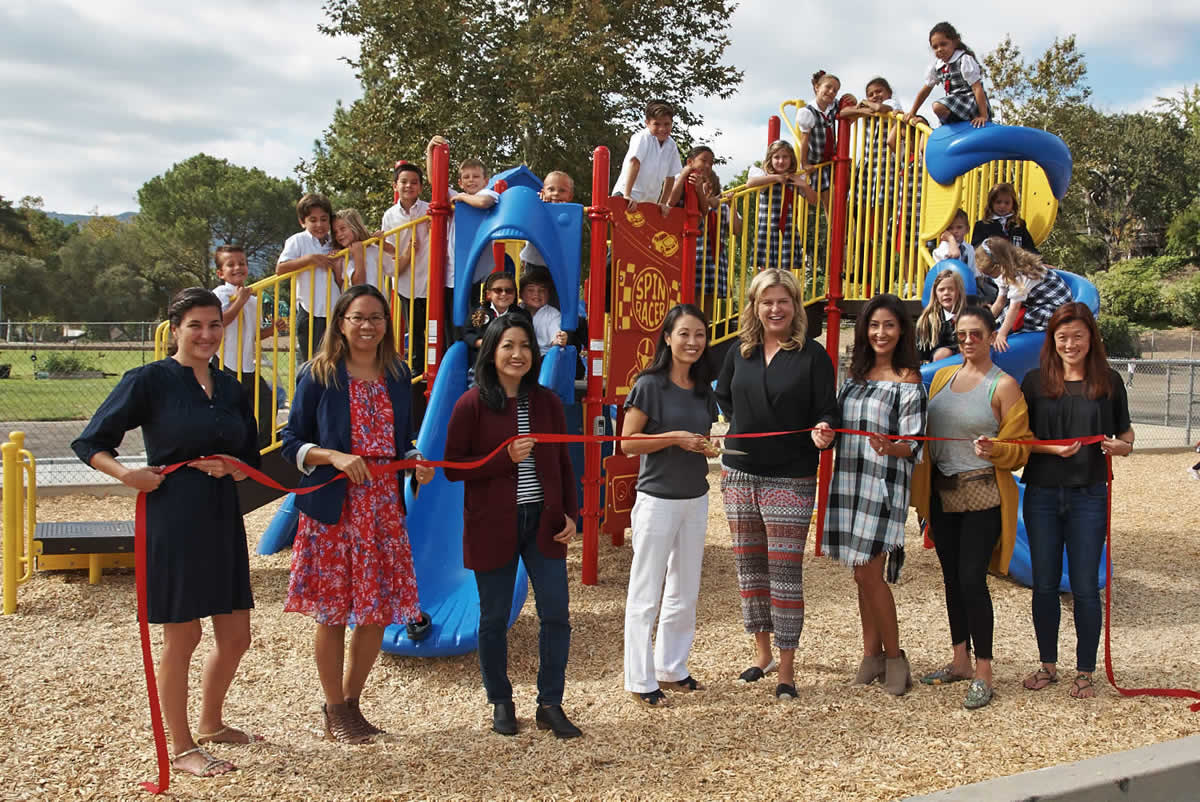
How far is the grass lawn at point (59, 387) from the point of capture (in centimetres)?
1752

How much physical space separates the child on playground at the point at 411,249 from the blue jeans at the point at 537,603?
3.31 meters

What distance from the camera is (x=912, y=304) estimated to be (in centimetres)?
710

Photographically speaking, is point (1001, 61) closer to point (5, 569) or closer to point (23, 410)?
point (23, 410)

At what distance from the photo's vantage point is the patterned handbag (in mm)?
4133

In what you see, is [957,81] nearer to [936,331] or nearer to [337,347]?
[936,331]

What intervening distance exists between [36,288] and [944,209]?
63.2 metres

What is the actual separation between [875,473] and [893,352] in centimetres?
56

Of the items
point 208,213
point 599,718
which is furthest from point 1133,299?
point 208,213

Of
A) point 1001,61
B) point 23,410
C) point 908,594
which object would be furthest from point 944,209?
point 1001,61

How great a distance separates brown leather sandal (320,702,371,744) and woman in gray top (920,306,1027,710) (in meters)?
2.66

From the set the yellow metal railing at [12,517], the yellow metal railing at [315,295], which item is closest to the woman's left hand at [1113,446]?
the yellow metal railing at [315,295]

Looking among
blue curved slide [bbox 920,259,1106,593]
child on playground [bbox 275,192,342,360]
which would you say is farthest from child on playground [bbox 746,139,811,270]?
child on playground [bbox 275,192,342,360]

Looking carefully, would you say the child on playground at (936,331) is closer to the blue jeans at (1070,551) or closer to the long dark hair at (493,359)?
the blue jeans at (1070,551)

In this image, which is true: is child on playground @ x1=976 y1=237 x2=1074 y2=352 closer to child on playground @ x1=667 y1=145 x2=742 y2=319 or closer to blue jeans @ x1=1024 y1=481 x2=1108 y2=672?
blue jeans @ x1=1024 y1=481 x2=1108 y2=672
